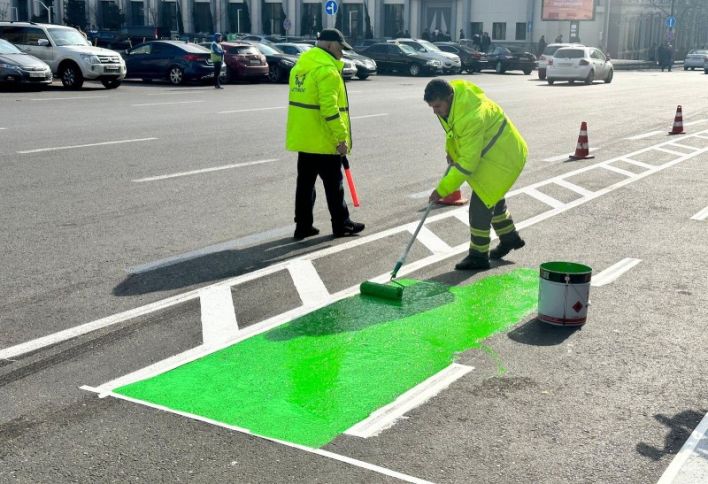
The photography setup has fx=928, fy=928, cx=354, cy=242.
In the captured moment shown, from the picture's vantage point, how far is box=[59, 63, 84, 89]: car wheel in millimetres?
26406

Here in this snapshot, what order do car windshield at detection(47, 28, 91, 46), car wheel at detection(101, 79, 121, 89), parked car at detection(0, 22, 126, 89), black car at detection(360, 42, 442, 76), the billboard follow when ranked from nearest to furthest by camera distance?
parked car at detection(0, 22, 126, 89), car windshield at detection(47, 28, 91, 46), car wheel at detection(101, 79, 121, 89), black car at detection(360, 42, 442, 76), the billboard

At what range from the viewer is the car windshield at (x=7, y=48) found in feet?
82.1

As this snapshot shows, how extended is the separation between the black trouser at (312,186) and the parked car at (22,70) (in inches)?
707

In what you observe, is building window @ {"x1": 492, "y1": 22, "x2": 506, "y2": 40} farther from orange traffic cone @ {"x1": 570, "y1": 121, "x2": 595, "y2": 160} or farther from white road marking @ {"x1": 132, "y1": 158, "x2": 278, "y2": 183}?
white road marking @ {"x1": 132, "y1": 158, "x2": 278, "y2": 183}

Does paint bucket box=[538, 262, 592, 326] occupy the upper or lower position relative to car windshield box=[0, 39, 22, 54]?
lower

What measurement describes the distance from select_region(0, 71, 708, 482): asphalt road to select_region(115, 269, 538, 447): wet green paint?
0.62 ft

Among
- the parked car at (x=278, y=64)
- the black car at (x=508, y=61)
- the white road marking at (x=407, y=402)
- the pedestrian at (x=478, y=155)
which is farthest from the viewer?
the black car at (x=508, y=61)

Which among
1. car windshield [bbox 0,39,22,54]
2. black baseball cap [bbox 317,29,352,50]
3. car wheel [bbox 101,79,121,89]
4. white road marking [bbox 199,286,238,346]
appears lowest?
white road marking [bbox 199,286,238,346]

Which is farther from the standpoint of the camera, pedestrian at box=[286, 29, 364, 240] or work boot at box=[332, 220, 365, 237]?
work boot at box=[332, 220, 365, 237]

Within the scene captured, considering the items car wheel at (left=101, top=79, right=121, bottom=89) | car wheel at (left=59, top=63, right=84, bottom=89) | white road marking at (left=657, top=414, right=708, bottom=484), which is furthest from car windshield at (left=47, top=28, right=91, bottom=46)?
white road marking at (left=657, top=414, right=708, bottom=484)

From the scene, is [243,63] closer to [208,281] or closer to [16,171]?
[16,171]

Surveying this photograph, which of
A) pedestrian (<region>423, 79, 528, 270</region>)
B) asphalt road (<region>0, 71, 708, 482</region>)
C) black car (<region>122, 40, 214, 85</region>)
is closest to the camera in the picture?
asphalt road (<region>0, 71, 708, 482</region>)

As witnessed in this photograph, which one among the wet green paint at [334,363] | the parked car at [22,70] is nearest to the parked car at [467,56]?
the parked car at [22,70]

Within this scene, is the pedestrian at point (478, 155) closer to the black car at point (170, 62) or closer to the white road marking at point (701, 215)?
the white road marking at point (701, 215)
